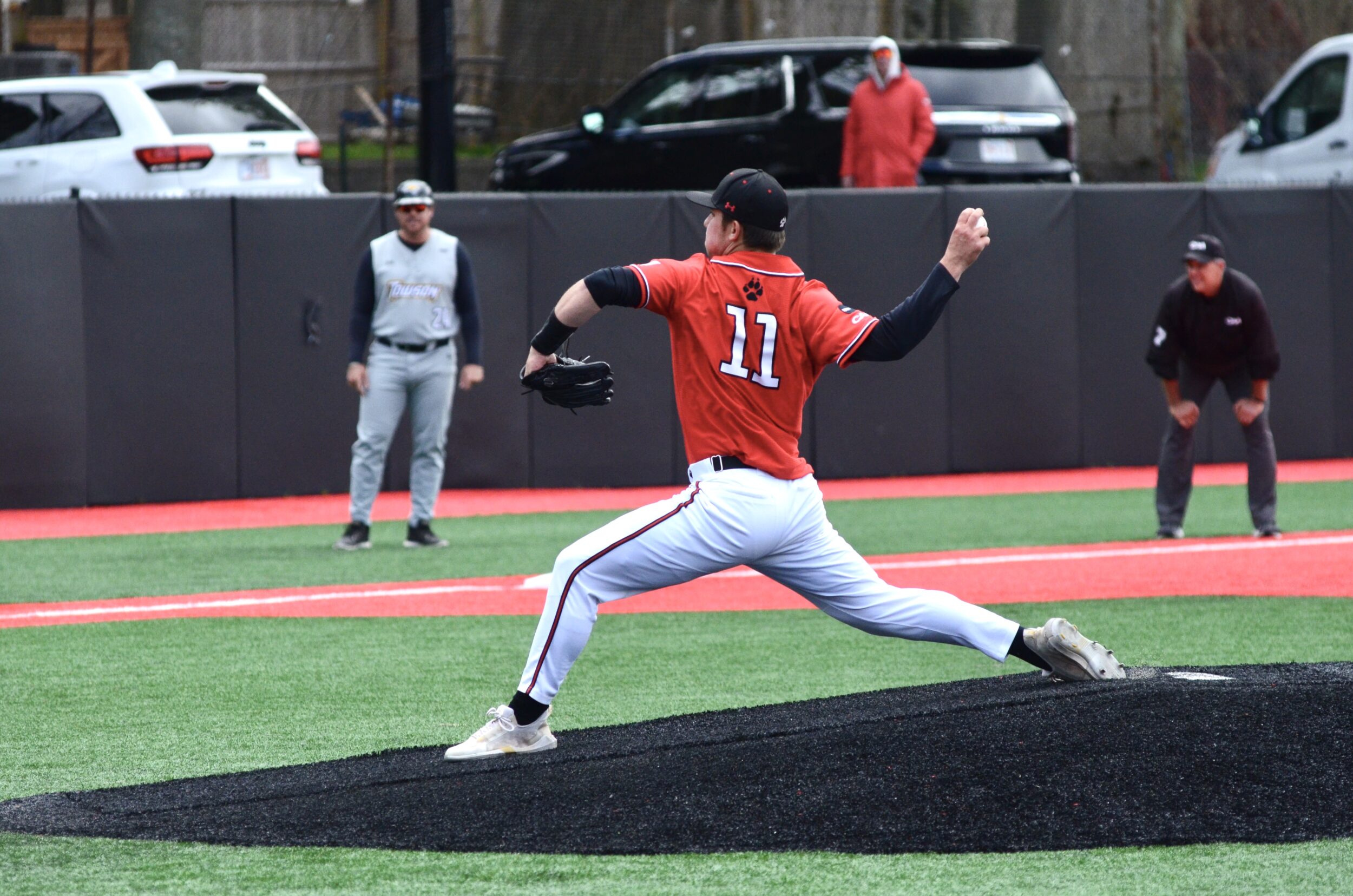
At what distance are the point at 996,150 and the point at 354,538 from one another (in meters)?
8.47

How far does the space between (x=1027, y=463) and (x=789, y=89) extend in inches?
177

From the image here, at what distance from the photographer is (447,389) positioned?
1084 cm

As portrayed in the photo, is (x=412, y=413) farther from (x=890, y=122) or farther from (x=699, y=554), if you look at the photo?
(x=890, y=122)

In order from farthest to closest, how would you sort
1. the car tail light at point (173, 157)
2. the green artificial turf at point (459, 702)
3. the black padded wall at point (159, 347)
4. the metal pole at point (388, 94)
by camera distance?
the metal pole at point (388, 94), the car tail light at point (173, 157), the black padded wall at point (159, 347), the green artificial turf at point (459, 702)

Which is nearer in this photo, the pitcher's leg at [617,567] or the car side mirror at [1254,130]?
the pitcher's leg at [617,567]

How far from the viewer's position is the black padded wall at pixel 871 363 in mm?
15117

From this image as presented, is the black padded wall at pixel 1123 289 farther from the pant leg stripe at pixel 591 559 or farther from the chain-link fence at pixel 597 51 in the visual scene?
the pant leg stripe at pixel 591 559

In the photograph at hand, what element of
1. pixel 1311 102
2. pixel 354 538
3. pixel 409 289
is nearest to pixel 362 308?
pixel 409 289

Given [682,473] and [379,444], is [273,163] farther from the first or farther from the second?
[379,444]

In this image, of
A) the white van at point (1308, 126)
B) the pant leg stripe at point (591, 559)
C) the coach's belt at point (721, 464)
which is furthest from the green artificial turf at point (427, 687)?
the white van at point (1308, 126)

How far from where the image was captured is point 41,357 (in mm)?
13398

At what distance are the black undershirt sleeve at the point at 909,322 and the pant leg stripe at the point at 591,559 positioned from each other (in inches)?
26.1

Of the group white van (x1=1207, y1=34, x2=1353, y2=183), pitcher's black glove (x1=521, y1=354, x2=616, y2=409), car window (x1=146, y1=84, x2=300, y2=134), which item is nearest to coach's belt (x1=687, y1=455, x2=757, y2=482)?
pitcher's black glove (x1=521, y1=354, x2=616, y2=409)

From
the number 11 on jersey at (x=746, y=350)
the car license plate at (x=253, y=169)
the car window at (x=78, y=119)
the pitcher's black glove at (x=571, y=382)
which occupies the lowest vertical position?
the pitcher's black glove at (x=571, y=382)
